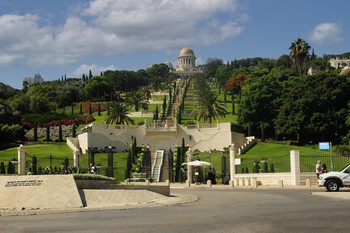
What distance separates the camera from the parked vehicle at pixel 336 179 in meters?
23.9

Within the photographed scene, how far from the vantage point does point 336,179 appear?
24219 mm

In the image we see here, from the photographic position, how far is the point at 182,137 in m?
66.1

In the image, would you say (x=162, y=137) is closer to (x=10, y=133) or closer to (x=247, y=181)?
(x=10, y=133)

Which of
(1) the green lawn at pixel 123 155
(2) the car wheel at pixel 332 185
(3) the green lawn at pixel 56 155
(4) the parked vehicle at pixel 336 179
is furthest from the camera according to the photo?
(3) the green lawn at pixel 56 155

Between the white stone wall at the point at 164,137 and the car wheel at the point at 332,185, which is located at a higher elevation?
the white stone wall at the point at 164,137

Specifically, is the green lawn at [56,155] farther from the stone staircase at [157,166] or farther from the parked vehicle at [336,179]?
the parked vehicle at [336,179]

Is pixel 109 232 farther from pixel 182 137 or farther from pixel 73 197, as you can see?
pixel 182 137

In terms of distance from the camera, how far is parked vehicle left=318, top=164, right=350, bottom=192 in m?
23.9

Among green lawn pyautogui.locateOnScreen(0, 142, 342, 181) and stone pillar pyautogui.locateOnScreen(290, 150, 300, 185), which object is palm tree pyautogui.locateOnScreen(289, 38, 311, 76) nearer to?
green lawn pyautogui.locateOnScreen(0, 142, 342, 181)

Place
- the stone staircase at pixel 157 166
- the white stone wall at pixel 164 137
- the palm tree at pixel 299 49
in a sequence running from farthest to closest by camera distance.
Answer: the palm tree at pixel 299 49 → the white stone wall at pixel 164 137 → the stone staircase at pixel 157 166

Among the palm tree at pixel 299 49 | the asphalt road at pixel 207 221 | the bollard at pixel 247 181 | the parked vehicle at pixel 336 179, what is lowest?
the bollard at pixel 247 181

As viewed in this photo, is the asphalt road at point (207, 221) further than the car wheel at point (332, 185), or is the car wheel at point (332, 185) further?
the car wheel at point (332, 185)

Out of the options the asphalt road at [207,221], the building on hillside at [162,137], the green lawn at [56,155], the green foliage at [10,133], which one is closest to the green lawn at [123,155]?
the green lawn at [56,155]

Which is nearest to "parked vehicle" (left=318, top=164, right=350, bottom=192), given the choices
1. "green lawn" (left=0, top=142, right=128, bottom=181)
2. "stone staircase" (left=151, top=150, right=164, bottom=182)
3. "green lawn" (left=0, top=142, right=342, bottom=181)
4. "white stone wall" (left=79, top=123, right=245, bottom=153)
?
"green lawn" (left=0, top=142, right=342, bottom=181)
